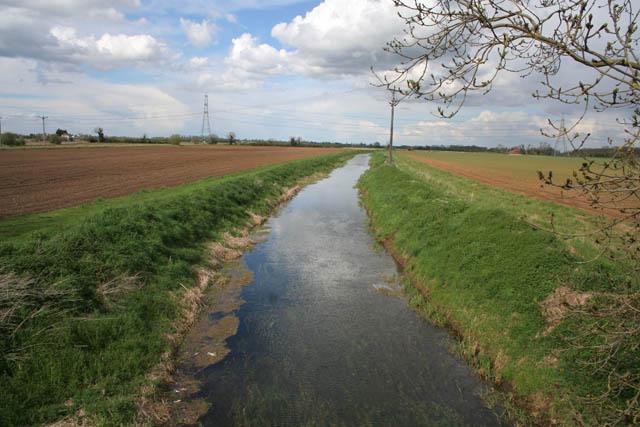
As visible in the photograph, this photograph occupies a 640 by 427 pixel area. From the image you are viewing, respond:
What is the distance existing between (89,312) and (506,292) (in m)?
8.18

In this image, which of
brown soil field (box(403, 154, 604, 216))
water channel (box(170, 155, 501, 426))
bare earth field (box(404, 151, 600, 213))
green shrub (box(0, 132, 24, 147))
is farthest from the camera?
green shrub (box(0, 132, 24, 147))

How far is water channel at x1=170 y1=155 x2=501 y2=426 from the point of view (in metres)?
5.44

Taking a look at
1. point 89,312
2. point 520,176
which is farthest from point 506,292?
point 520,176

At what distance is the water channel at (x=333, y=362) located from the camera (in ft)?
17.9

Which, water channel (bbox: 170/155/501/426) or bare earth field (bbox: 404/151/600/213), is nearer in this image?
water channel (bbox: 170/155/501/426)

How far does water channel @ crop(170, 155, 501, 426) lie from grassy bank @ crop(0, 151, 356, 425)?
4.15 ft

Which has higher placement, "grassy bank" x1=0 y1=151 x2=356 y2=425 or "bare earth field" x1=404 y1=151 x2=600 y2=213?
"bare earth field" x1=404 y1=151 x2=600 y2=213

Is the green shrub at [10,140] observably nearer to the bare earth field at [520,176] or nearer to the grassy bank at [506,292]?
the bare earth field at [520,176]

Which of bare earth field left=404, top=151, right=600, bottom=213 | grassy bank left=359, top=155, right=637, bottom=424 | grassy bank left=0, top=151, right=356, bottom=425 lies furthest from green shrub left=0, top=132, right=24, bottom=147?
grassy bank left=359, top=155, right=637, bottom=424

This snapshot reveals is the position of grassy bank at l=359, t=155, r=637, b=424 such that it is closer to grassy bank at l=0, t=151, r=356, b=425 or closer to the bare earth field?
the bare earth field

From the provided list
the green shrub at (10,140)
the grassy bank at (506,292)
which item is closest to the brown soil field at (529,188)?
the grassy bank at (506,292)

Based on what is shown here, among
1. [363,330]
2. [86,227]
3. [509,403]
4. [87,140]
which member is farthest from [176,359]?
[87,140]

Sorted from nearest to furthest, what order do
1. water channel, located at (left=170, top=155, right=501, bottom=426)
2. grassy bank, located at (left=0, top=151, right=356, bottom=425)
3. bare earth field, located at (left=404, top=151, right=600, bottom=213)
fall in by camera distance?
grassy bank, located at (left=0, top=151, right=356, bottom=425)
water channel, located at (left=170, top=155, right=501, bottom=426)
bare earth field, located at (left=404, top=151, right=600, bottom=213)

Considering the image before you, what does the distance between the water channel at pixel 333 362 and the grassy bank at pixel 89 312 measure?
1.26m
